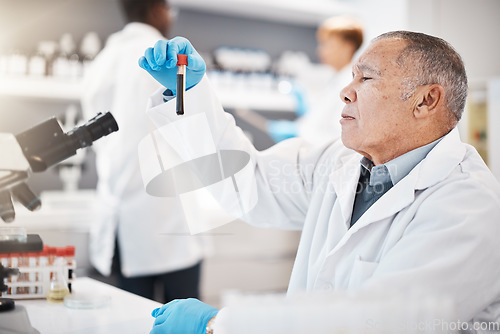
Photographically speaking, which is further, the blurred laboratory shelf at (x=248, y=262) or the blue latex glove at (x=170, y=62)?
the blurred laboratory shelf at (x=248, y=262)

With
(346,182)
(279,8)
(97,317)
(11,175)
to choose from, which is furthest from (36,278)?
(279,8)

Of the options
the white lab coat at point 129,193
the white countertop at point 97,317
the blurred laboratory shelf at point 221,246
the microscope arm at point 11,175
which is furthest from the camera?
the blurred laboratory shelf at point 221,246

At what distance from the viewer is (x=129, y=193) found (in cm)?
212

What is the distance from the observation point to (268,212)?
4.69 feet

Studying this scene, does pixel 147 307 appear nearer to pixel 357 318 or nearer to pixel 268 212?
pixel 268 212

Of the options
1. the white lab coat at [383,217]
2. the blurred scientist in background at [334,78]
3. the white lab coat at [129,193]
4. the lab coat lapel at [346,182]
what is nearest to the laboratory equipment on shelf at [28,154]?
the white lab coat at [383,217]


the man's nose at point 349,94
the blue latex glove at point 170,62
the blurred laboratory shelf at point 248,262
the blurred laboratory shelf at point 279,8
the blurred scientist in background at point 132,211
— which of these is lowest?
the blurred laboratory shelf at point 248,262

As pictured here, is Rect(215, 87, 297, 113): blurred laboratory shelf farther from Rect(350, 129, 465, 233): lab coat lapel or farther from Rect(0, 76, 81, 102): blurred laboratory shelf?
Rect(350, 129, 465, 233): lab coat lapel

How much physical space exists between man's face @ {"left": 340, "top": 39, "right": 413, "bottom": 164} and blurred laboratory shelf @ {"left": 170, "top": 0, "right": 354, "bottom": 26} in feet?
7.86

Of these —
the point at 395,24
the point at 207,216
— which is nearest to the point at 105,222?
the point at 207,216

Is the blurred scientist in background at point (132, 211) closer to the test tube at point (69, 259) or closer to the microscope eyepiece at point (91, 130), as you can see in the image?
the test tube at point (69, 259)

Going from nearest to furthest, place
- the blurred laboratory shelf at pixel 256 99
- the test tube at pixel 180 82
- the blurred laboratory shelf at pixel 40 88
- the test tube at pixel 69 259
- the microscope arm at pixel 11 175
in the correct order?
1. the microscope arm at pixel 11 175
2. the test tube at pixel 180 82
3. the test tube at pixel 69 259
4. the blurred laboratory shelf at pixel 40 88
5. the blurred laboratory shelf at pixel 256 99

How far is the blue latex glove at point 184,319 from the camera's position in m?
0.95

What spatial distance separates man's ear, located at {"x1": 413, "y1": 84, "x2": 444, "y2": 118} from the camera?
3.80 feet
